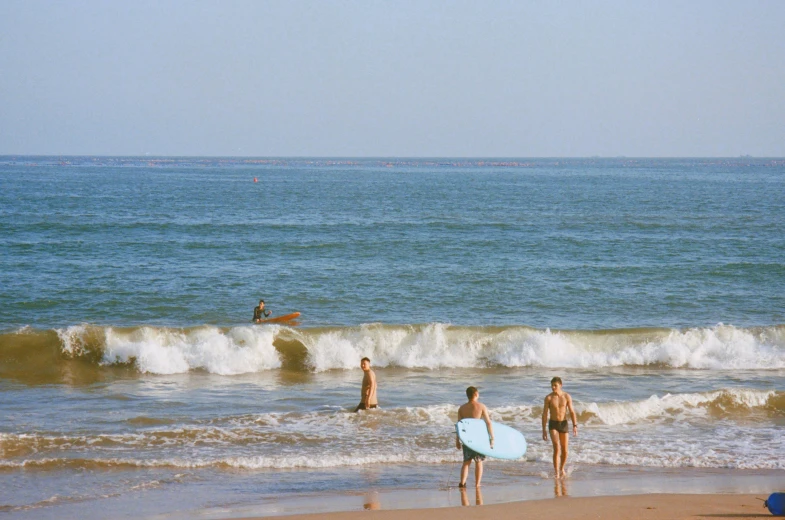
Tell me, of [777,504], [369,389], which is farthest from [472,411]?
[369,389]

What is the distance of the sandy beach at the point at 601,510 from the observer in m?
9.41

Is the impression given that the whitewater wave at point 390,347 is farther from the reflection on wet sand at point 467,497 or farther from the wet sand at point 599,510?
the wet sand at point 599,510

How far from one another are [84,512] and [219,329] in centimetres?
1081

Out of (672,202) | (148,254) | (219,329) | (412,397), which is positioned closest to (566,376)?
(412,397)

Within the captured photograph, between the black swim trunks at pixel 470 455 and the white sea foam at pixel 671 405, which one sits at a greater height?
the black swim trunks at pixel 470 455

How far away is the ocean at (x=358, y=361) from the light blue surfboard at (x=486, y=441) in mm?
469

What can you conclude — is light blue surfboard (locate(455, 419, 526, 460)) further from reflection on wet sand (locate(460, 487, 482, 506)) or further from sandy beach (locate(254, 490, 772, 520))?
sandy beach (locate(254, 490, 772, 520))

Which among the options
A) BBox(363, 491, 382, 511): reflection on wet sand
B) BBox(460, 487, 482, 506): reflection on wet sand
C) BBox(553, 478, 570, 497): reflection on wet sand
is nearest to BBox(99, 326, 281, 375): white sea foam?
BBox(363, 491, 382, 511): reflection on wet sand

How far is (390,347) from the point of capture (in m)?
20.3

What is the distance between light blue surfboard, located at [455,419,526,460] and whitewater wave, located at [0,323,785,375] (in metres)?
8.00

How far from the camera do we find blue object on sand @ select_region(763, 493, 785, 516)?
912 cm

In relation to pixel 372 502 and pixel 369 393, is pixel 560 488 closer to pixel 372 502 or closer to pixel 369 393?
pixel 372 502

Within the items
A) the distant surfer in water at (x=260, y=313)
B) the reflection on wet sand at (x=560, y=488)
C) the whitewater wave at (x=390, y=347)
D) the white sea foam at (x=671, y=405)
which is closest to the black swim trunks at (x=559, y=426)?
the reflection on wet sand at (x=560, y=488)

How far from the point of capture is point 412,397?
1650 cm
